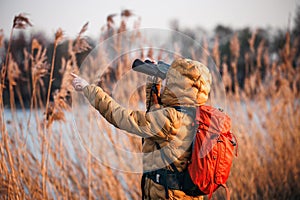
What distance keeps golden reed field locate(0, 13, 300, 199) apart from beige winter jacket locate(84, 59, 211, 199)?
0.95 ft

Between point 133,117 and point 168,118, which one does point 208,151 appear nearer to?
point 168,118

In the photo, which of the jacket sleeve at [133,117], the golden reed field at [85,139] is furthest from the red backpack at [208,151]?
the golden reed field at [85,139]

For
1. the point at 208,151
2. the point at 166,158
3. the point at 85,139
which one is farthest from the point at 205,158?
the point at 85,139

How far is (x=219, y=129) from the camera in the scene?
1580 mm

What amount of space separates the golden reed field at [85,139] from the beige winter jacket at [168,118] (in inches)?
11.4

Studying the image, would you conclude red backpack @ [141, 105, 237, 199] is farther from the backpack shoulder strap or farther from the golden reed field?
the golden reed field

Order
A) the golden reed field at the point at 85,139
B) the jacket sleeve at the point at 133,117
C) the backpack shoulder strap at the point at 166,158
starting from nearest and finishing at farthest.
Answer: the jacket sleeve at the point at 133,117 → the backpack shoulder strap at the point at 166,158 → the golden reed field at the point at 85,139

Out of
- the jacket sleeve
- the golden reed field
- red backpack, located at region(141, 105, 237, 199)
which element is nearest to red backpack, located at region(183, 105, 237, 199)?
red backpack, located at region(141, 105, 237, 199)

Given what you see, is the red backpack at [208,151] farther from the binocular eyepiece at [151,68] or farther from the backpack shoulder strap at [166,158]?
the binocular eyepiece at [151,68]

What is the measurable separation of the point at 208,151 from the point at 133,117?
0.35 metres

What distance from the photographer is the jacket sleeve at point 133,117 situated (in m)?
A: 1.48

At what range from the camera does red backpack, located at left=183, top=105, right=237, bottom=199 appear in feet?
5.16

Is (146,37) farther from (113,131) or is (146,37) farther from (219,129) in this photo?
(113,131)

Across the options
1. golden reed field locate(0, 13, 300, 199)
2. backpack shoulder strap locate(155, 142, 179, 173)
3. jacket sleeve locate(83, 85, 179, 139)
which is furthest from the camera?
golden reed field locate(0, 13, 300, 199)
